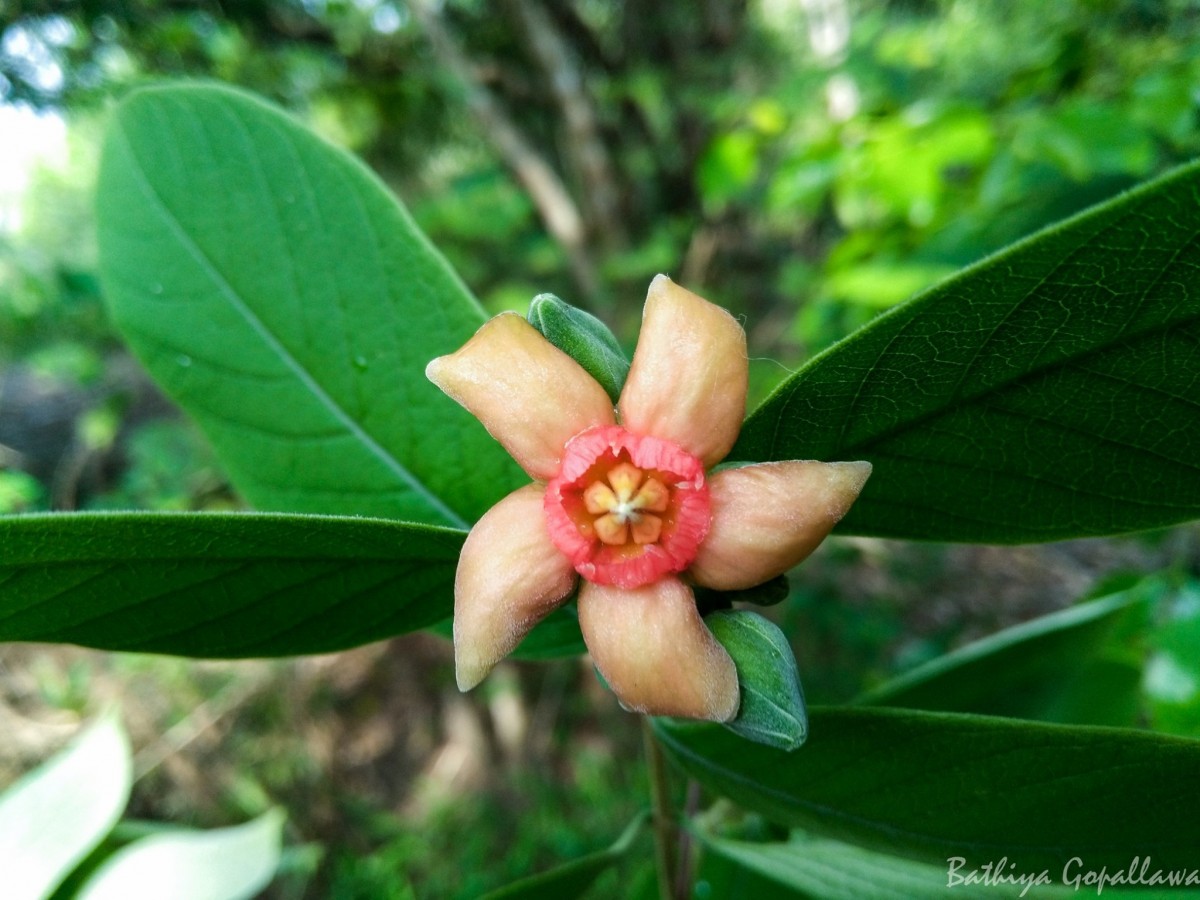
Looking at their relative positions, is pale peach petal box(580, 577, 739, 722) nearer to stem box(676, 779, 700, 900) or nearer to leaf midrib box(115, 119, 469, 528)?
leaf midrib box(115, 119, 469, 528)

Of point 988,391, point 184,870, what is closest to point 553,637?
point 988,391

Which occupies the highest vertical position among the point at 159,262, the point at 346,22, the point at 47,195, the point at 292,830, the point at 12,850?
the point at 346,22

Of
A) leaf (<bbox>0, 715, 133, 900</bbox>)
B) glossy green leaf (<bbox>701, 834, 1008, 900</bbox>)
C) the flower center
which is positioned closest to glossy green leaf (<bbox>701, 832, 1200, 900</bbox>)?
glossy green leaf (<bbox>701, 834, 1008, 900</bbox>)

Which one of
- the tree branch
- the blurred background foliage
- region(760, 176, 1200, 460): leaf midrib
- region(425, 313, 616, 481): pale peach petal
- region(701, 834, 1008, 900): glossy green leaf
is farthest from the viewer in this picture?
the tree branch

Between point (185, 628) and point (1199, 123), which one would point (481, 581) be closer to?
point (185, 628)

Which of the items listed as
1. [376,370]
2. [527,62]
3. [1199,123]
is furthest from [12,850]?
[527,62]

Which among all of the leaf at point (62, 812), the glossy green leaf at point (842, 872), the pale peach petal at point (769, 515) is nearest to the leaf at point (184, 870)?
the leaf at point (62, 812)

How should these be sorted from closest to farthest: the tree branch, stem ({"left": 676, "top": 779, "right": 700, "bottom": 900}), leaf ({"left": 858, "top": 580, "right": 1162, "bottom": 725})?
stem ({"left": 676, "top": 779, "right": 700, "bottom": 900}) → leaf ({"left": 858, "top": 580, "right": 1162, "bottom": 725}) → the tree branch
